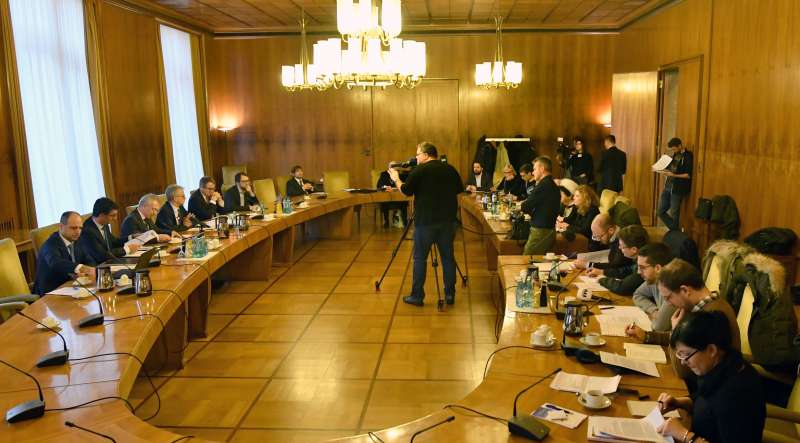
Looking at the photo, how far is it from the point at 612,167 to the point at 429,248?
5.30 metres

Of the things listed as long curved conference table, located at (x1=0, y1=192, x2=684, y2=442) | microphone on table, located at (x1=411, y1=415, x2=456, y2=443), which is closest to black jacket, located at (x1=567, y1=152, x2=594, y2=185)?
long curved conference table, located at (x1=0, y1=192, x2=684, y2=442)

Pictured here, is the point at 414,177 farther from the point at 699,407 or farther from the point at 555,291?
the point at 699,407

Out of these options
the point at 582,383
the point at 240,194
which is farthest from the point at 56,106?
the point at 582,383

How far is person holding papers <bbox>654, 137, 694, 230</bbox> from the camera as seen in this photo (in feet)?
28.0

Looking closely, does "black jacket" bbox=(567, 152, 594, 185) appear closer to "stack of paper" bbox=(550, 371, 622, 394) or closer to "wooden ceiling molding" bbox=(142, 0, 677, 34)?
"wooden ceiling molding" bbox=(142, 0, 677, 34)

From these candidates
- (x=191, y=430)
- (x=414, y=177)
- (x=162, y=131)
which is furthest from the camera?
(x=162, y=131)

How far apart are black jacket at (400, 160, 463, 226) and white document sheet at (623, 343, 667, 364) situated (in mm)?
3010

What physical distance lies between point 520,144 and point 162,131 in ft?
20.6

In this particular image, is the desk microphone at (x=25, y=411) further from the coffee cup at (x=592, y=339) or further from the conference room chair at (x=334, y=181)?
the conference room chair at (x=334, y=181)

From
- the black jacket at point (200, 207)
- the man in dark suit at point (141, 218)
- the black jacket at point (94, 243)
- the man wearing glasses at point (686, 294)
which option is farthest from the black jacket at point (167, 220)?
the man wearing glasses at point (686, 294)

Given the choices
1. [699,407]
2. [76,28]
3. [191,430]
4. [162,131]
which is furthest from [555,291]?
[162,131]

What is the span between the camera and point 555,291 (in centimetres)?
422

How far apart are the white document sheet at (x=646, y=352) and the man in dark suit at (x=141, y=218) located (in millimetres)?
4364

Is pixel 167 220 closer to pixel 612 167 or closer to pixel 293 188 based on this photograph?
pixel 293 188
